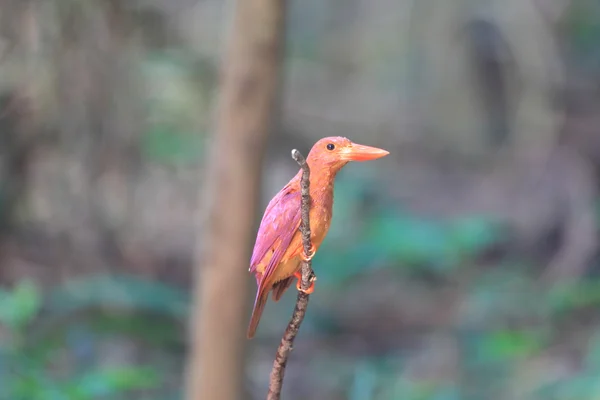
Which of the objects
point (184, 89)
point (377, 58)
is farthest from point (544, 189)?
point (184, 89)

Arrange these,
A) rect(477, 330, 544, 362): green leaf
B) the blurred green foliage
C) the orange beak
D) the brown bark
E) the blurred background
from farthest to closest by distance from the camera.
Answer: rect(477, 330, 544, 362): green leaf < the blurred background < the blurred green foliage < the brown bark < the orange beak

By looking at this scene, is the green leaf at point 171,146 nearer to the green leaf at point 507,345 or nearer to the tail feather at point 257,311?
the green leaf at point 507,345

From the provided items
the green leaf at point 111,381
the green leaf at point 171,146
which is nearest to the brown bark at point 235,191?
the green leaf at point 111,381

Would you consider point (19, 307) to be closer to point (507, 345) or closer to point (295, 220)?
point (507, 345)

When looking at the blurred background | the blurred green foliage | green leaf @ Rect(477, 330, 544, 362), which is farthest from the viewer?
green leaf @ Rect(477, 330, 544, 362)

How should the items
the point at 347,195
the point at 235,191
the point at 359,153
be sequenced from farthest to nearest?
the point at 347,195 < the point at 235,191 < the point at 359,153

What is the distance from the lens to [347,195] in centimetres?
308

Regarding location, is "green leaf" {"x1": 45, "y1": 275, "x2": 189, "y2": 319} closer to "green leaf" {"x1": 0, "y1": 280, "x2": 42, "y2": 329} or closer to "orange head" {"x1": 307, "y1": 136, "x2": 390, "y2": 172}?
"green leaf" {"x1": 0, "y1": 280, "x2": 42, "y2": 329}

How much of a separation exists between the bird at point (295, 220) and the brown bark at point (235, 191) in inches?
27.0

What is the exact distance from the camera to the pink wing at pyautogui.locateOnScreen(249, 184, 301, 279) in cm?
42

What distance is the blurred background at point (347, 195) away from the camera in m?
2.38

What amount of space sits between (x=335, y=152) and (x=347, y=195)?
2687mm

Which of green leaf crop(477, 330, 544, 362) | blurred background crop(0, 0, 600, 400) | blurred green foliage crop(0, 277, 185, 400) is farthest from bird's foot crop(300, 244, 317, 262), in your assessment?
green leaf crop(477, 330, 544, 362)

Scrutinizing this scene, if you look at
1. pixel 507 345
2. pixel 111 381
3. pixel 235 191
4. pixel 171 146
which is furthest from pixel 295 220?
pixel 171 146
